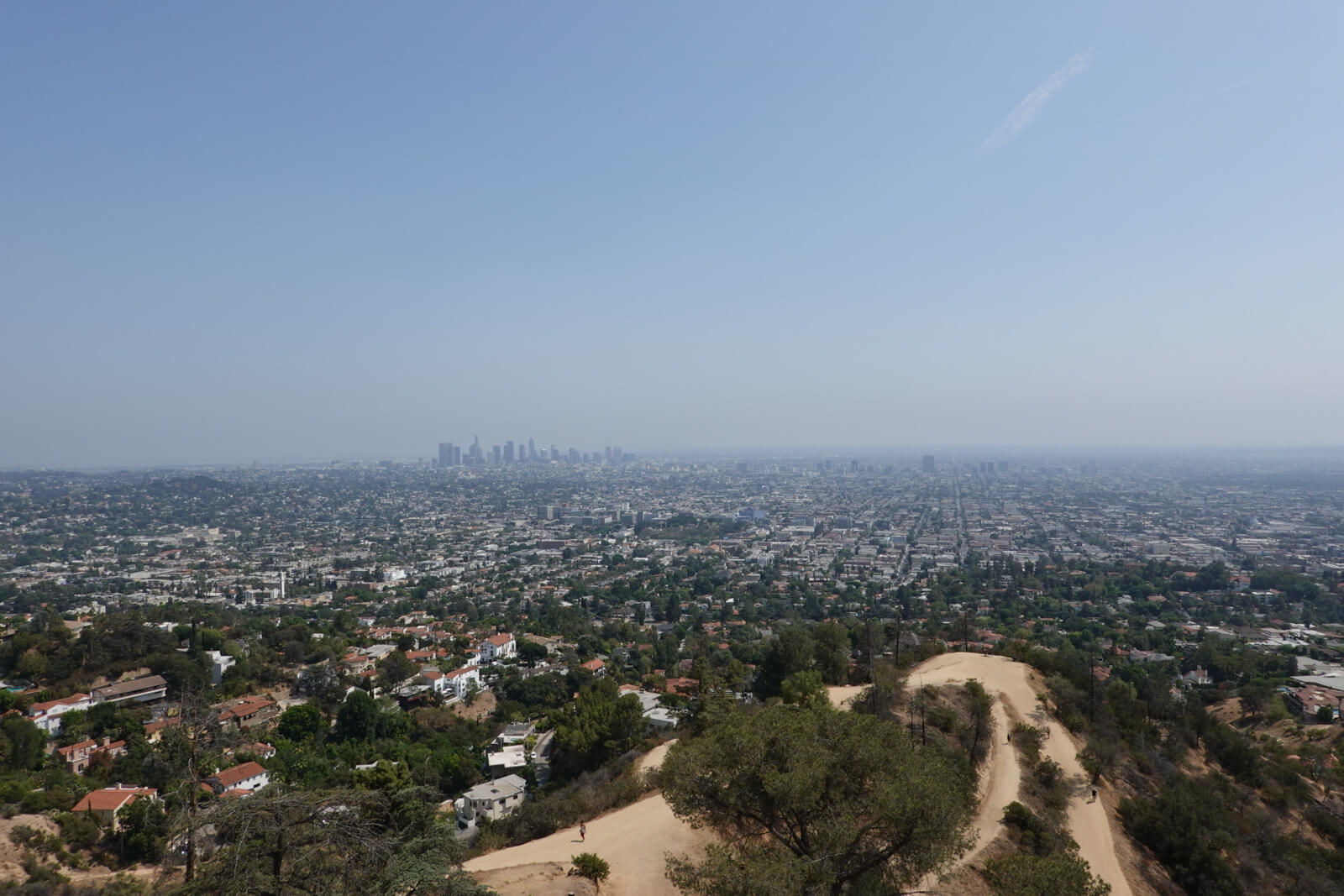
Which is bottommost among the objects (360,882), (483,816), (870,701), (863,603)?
(863,603)

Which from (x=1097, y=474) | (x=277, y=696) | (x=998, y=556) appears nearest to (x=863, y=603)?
(x=998, y=556)

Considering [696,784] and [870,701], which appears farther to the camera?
[870,701]

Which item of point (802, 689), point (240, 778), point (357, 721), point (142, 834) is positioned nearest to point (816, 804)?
point (802, 689)

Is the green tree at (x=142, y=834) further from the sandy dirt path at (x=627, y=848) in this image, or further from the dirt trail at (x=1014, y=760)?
the dirt trail at (x=1014, y=760)

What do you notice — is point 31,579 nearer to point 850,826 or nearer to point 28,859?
point 28,859

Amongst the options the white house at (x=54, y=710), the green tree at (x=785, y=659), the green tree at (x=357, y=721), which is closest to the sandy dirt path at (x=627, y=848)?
the green tree at (x=785, y=659)

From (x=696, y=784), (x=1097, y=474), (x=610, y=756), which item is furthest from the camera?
(x=1097, y=474)

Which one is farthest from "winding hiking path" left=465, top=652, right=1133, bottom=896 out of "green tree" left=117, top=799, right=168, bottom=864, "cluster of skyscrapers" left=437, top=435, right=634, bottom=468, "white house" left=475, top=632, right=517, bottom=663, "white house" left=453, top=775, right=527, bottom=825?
"cluster of skyscrapers" left=437, top=435, right=634, bottom=468
